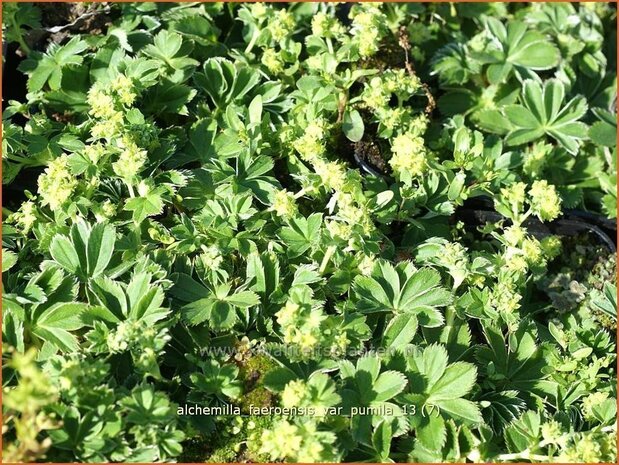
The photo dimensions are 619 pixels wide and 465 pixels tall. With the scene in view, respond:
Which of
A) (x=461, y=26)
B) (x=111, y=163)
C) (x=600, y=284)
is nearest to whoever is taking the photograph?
(x=111, y=163)

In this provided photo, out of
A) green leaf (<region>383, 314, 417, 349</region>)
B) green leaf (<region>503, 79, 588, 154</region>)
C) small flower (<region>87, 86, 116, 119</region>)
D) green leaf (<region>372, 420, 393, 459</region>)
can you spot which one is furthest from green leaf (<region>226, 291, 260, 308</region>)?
green leaf (<region>503, 79, 588, 154</region>)

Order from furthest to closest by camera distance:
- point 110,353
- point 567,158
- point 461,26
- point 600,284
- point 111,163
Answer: point 461,26 < point 567,158 < point 600,284 < point 111,163 < point 110,353

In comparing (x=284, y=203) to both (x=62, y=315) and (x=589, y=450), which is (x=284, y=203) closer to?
(x=62, y=315)

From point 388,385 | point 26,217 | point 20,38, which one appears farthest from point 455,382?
point 20,38

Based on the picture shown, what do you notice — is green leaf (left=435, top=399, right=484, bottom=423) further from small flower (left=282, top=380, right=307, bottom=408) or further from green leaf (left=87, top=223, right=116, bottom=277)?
green leaf (left=87, top=223, right=116, bottom=277)

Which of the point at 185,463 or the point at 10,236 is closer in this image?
the point at 185,463

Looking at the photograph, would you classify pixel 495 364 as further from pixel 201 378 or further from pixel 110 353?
pixel 110 353

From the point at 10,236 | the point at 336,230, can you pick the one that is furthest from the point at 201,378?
the point at 10,236
